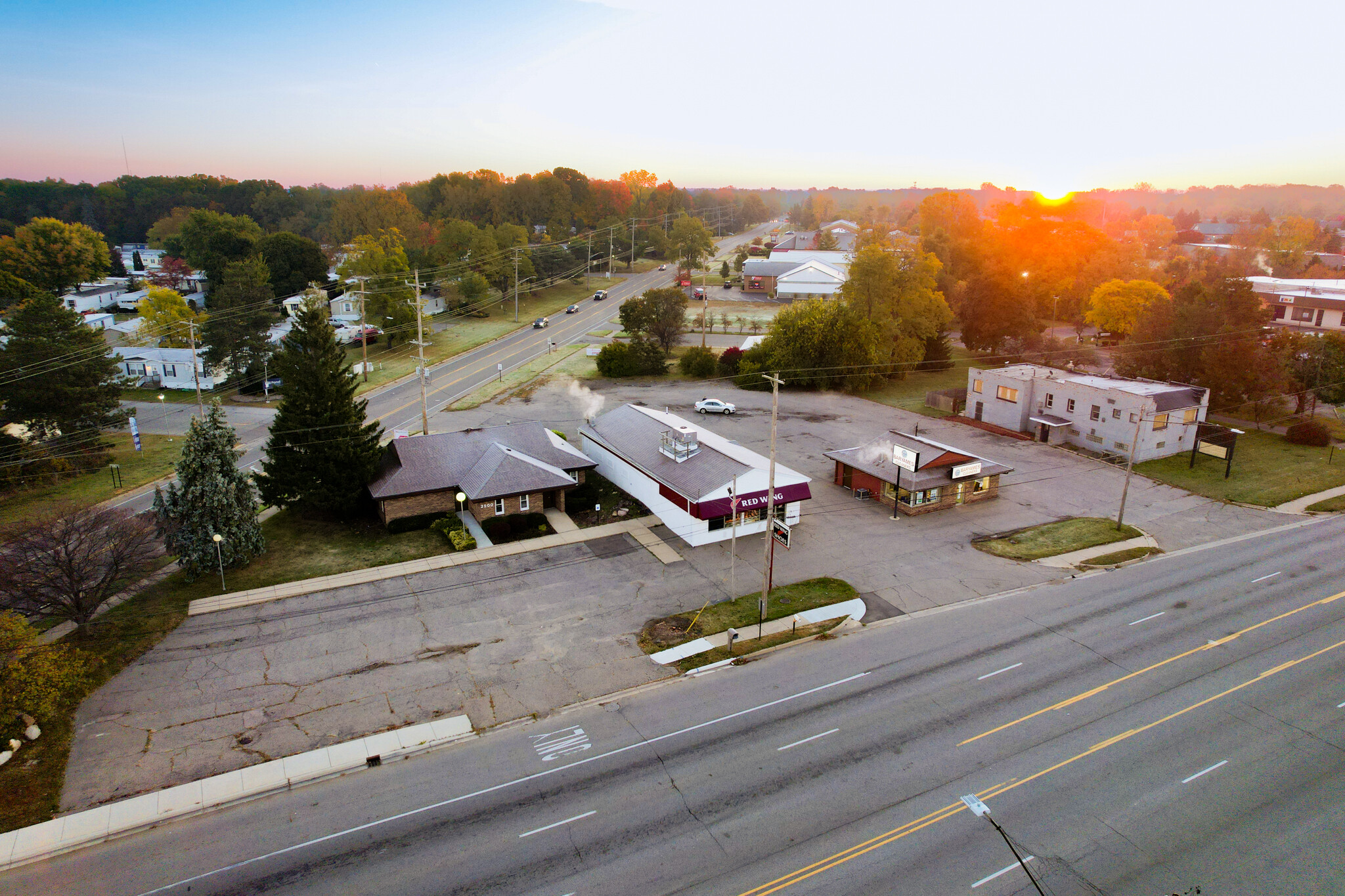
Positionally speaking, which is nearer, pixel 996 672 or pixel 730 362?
pixel 996 672

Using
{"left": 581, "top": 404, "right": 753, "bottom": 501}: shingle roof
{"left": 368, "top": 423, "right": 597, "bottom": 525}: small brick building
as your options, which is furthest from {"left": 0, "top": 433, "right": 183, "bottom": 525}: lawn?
{"left": 581, "top": 404, "right": 753, "bottom": 501}: shingle roof

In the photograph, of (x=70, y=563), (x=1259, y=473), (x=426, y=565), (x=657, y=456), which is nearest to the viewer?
(x=70, y=563)

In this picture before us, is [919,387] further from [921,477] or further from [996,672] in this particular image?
[996,672]

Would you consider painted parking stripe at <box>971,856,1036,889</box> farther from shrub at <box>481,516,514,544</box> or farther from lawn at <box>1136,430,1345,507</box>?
lawn at <box>1136,430,1345,507</box>

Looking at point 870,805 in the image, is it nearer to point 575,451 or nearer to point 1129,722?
point 1129,722

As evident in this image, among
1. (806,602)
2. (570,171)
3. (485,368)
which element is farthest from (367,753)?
(570,171)

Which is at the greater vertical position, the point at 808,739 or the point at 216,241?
the point at 216,241

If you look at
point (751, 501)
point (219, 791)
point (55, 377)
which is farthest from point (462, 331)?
point (219, 791)

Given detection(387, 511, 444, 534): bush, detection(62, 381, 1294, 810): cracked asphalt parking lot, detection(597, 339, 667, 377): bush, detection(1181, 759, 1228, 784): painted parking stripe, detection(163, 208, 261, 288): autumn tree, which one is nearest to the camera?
detection(1181, 759, 1228, 784): painted parking stripe
